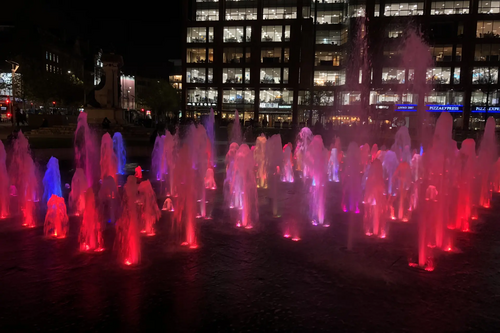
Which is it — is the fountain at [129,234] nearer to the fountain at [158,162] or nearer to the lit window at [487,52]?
the fountain at [158,162]

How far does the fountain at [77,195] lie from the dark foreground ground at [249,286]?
1531mm

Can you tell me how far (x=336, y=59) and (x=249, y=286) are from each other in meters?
62.4

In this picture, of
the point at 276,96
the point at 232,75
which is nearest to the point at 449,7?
the point at 276,96

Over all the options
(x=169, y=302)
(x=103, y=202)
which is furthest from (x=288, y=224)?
(x=103, y=202)

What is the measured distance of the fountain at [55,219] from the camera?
7244 millimetres

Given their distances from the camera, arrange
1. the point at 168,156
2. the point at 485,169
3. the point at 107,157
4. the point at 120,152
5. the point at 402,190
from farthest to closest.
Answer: the point at 120,152, the point at 168,156, the point at 107,157, the point at 485,169, the point at 402,190

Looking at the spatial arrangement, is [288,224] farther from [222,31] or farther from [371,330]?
[222,31]

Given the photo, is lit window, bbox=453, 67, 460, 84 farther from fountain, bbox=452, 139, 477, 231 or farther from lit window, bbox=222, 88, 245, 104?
fountain, bbox=452, 139, 477, 231

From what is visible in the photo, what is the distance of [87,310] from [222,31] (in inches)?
2505

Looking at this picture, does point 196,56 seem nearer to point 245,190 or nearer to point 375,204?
point 245,190

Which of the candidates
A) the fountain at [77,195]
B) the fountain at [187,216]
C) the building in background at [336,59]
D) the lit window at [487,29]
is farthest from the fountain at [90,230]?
the lit window at [487,29]

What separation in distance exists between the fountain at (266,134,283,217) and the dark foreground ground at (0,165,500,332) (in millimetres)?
3841

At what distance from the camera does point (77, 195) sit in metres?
9.73

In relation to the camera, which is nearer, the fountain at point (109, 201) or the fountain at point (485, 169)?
the fountain at point (109, 201)
